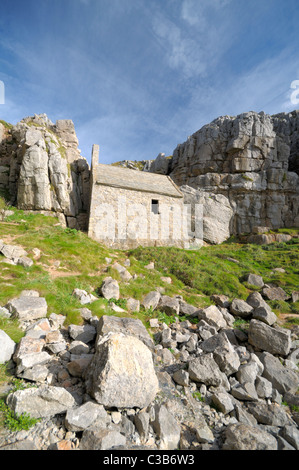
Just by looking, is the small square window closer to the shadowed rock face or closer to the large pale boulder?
the shadowed rock face

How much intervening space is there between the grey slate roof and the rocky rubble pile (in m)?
17.6

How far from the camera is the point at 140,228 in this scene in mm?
23328

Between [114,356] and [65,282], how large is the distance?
6470 mm

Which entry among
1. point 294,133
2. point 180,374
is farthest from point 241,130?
point 180,374

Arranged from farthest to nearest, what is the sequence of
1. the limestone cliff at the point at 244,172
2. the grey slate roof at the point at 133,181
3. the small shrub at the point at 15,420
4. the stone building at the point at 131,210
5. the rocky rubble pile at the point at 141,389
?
the limestone cliff at the point at 244,172, the grey slate roof at the point at 133,181, the stone building at the point at 131,210, the rocky rubble pile at the point at 141,389, the small shrub at the point at 15,420

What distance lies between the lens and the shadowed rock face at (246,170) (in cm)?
3778

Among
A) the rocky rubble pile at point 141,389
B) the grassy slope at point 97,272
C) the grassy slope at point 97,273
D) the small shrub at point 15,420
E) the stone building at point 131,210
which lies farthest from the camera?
the stone building at point 131,210

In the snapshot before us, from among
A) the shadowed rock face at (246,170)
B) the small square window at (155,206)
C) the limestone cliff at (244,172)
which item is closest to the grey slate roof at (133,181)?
the small square window at (155,206)

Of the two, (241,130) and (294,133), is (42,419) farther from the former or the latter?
(294,133)

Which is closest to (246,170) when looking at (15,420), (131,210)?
(131,210)

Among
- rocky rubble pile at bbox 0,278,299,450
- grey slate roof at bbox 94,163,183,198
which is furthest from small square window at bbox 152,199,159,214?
rocky rubble pile at bbox 0,278,299,450

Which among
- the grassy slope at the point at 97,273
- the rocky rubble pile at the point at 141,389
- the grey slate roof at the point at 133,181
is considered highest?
the grey slate roof at the point at 133,181

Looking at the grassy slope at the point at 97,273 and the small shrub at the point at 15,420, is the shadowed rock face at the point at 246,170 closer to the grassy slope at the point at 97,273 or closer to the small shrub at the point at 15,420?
the grassy slope at the point at 97,273

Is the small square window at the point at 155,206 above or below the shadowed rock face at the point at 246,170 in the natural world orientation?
below
